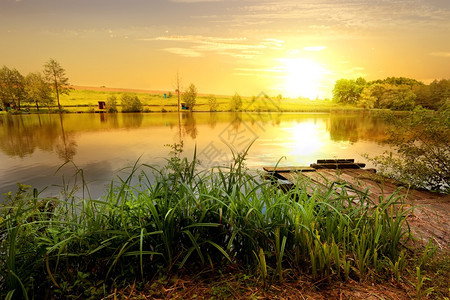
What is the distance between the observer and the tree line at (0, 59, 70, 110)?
58031 mm

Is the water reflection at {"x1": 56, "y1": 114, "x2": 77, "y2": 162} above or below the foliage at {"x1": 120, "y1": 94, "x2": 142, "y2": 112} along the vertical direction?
below

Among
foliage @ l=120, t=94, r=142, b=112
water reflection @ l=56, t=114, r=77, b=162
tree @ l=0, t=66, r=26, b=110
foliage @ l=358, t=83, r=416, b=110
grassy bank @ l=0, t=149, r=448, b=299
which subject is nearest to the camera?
grassy bank @ l=0, t=149, r=448, b=299

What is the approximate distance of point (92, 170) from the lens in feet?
37.7

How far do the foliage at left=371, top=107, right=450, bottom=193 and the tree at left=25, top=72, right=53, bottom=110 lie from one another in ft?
247

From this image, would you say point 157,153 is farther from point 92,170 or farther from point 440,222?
point 440,222

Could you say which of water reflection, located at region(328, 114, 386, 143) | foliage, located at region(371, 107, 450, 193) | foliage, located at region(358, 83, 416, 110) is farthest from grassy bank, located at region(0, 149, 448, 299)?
water reflection, located at region(328, 114, 386, 143)

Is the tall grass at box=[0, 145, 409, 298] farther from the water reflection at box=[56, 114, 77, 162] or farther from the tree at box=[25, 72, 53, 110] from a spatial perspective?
the tree at box=[25, 72, 53, 110]

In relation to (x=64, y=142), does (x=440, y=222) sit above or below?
above

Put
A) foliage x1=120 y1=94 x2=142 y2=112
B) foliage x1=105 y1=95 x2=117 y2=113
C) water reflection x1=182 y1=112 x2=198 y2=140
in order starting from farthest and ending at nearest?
foliage x1=120 y1=94 x2=142 y2=112
foliage x1=105 y1=95 x2=117 y2=113
water reflection x1=182 y1=112 x2=198 y2=140

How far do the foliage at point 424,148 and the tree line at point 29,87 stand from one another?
243 feet

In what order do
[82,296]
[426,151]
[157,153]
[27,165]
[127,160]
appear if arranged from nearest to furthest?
[82,296] < [426,151] < [27,165] < [127,160] < [157,153]

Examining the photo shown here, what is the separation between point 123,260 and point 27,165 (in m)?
13.9

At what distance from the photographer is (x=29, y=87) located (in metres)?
61.7

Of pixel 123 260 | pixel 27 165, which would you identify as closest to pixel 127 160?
pixel 27 165
